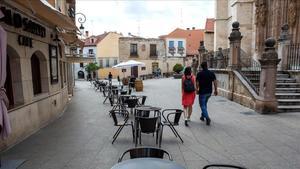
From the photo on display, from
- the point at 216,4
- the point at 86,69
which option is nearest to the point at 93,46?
the point at 86,69

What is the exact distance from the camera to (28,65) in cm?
677

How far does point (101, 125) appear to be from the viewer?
7551 mm

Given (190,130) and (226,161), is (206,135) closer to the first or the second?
(190,130)

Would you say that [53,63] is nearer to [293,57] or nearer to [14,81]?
[14,81]

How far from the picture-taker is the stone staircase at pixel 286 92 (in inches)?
352

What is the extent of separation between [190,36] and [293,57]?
4523cm

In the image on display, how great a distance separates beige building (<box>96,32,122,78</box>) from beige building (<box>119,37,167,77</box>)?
273cm

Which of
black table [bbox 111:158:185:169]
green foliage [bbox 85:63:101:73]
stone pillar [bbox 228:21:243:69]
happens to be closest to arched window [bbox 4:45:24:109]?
black table [bbox 111:158:185:169]

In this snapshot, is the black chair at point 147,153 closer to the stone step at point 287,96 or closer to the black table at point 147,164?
the black table at point 147,164

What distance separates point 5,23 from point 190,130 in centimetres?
537

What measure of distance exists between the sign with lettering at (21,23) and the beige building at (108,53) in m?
41.5

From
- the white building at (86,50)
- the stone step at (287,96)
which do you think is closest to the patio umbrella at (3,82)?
the stone step at (287,96)

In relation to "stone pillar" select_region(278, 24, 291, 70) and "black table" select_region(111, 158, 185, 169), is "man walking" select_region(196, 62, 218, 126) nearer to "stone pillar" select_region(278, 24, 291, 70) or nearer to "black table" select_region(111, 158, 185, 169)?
"black table" select_region(111, 158, 185, 169)

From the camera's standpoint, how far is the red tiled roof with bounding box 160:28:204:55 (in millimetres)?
52522
